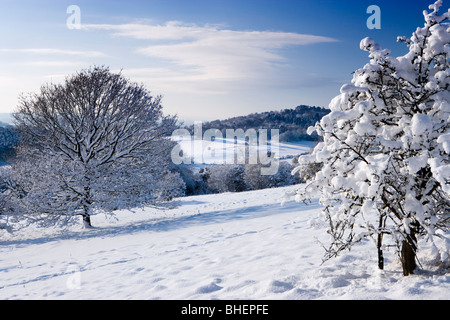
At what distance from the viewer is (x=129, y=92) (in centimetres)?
1586

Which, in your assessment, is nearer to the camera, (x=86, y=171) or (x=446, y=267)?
(x=446, y=267)

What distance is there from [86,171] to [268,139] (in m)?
76.3

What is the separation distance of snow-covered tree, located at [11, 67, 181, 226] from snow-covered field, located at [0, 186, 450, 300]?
1.98 meters

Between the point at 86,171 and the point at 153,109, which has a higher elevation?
the point at 153,109

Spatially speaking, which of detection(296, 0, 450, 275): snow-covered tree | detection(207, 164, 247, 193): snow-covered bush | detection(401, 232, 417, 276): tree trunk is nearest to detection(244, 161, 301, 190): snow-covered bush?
detection(207, 164, 247, 193): snow-covered bush

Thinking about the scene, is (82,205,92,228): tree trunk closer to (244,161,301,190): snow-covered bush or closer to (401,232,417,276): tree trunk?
(401,232,417,276): tree trunk

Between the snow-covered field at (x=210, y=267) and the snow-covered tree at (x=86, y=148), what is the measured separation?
198cm

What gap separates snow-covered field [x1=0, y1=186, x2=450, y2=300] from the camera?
16.3ft

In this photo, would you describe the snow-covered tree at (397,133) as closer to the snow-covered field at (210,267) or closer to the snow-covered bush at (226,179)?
the snow-covered field at (210,267)

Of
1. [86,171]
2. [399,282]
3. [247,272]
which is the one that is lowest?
[247,272]

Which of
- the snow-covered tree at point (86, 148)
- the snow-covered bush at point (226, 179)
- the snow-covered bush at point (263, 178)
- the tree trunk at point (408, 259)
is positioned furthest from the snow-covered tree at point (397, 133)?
the snow-covered bush at point (226, 179)
